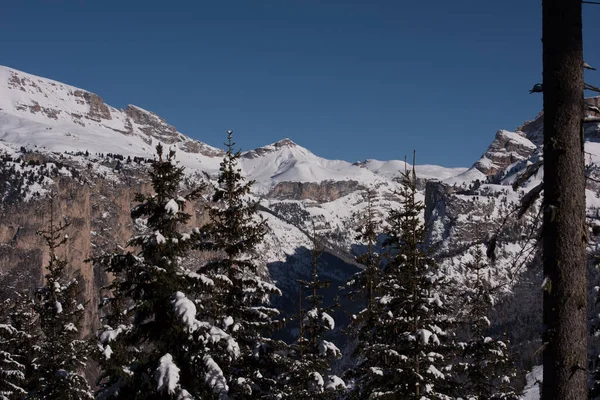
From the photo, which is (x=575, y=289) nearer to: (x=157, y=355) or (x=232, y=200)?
(x=157, y=355)

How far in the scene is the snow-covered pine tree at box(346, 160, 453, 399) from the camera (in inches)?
735

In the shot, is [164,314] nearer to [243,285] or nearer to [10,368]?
[243,285]

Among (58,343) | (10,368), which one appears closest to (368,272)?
(58,343)

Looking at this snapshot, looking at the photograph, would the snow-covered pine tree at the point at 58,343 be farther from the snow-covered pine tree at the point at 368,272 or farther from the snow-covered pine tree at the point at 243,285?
the snow-covered pine tree at the point at 368,272

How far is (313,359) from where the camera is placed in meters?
21.9

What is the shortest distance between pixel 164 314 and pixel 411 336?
783 centimetres

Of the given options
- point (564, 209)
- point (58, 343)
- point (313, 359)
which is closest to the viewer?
point (564, 209)

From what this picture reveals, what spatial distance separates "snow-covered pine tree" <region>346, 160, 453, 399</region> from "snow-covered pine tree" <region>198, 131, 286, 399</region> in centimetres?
385

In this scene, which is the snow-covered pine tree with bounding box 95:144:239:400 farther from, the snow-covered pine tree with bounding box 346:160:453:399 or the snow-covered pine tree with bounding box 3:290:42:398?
the snow-covered pine tree with bounding box 3:290:42:398

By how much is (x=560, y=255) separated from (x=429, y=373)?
12576 mm

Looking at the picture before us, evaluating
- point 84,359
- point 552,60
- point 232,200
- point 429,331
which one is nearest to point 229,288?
point 232,200

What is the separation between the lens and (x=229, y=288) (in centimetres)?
2191

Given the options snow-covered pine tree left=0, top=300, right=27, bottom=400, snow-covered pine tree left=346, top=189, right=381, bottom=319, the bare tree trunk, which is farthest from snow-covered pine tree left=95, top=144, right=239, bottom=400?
snow-covered pine tree left=0, top=300, right=27, bottom=400

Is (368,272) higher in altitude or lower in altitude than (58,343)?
higher
